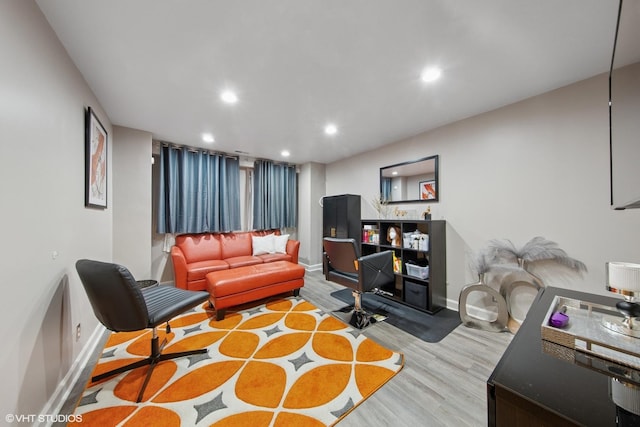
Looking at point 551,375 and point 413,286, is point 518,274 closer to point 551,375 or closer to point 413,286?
point 413,286

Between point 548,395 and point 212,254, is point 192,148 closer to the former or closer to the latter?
point 212,254

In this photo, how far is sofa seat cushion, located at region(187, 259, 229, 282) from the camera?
10.1ft

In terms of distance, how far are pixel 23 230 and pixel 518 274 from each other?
388cm

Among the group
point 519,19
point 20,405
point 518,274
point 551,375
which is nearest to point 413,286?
point 518,274

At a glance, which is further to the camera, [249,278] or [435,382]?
[249,278]

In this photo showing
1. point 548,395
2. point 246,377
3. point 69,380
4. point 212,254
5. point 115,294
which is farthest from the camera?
point 212,254

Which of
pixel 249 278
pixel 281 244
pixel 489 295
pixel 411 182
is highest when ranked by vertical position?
pixel 411 182

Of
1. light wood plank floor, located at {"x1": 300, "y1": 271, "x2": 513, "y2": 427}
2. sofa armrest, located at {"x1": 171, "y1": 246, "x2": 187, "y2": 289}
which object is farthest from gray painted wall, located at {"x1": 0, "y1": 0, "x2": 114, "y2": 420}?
light wood plank floor, located at {"x1": 300, "y1": 271, "x2": 513, "y2": 427}

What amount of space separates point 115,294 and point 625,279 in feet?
8.70

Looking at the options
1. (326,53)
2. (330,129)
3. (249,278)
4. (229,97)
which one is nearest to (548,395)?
(326,53)

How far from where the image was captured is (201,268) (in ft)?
10.3

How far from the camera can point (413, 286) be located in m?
2.81

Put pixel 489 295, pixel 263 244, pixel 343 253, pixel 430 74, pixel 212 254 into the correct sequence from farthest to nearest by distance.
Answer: pixel 263 244 < pixel 212 254 < pixel 489 295 < pixel 343 253 < pixel 430 74

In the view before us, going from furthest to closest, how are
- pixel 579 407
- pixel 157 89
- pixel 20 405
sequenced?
pixel 157 89 < pixel 20 405 < pixel 579 407
